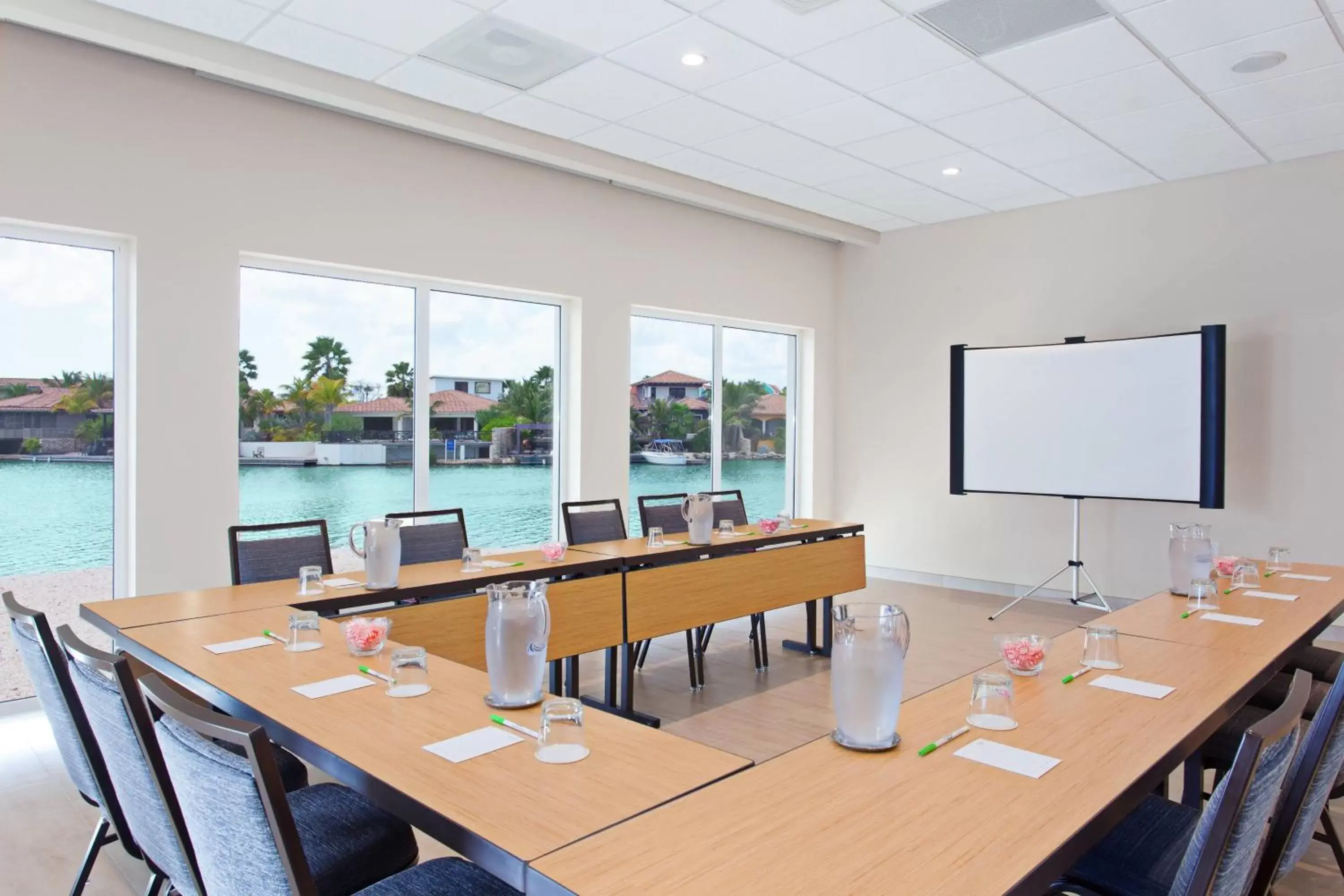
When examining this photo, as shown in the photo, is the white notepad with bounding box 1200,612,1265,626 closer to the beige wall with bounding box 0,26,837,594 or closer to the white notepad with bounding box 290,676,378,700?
the white notepad with bounding box 290,676,378,700

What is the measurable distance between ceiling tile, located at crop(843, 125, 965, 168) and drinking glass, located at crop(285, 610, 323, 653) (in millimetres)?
4392

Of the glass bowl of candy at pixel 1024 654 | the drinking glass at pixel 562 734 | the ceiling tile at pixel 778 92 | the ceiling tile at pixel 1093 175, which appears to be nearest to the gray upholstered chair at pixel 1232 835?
the glass bowl of candy at pixel 1024 654

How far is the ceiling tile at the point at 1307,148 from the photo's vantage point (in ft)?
18.2

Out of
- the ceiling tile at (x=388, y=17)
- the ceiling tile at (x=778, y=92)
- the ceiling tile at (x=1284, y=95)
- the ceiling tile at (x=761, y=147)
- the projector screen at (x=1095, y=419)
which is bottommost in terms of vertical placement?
the projector screen at (x=1095, y=419)

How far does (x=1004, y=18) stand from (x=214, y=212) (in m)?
3.93

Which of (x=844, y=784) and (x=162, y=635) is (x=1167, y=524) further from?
(x=162, y=635)

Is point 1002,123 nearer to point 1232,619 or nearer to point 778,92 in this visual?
point 778,92

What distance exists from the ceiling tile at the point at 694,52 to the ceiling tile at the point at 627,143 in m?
0.82

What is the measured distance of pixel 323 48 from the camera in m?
4.18

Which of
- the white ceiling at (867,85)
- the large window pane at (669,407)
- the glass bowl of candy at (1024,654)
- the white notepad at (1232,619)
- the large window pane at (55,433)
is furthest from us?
the large window pane at (669,407)

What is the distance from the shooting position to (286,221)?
4.90 m

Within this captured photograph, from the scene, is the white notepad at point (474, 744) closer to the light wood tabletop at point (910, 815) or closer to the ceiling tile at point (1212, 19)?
the light wood tabletop at point (910, 815)

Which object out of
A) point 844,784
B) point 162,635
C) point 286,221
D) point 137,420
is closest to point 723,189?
point 286,221

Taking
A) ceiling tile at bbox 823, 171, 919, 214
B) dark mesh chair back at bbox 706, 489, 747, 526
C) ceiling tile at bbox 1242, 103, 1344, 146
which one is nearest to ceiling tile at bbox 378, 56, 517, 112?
dark mesh chair back at bbox 706, 489, 747, 526
